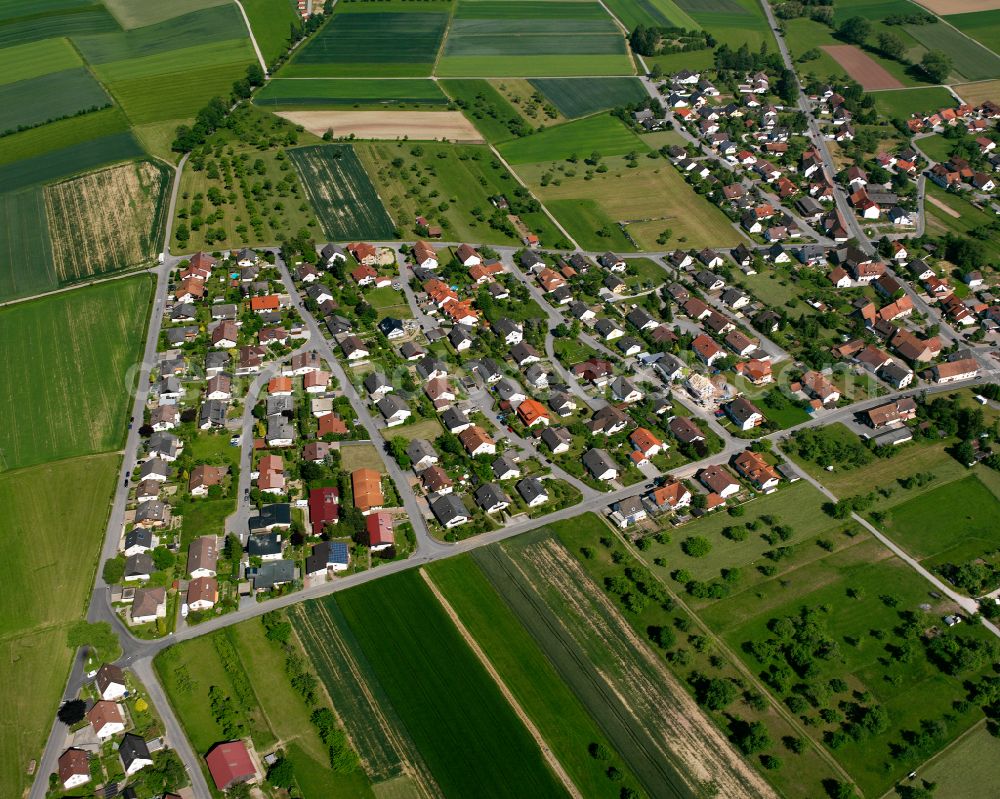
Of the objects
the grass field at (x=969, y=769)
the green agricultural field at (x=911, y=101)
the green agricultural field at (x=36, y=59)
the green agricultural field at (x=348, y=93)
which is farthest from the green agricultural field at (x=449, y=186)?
the green agricultural field at (x=911, y=101)

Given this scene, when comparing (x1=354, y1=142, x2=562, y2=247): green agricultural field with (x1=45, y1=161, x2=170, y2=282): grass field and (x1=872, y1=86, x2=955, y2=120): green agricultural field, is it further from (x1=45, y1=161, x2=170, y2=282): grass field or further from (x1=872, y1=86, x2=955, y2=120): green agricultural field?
(x1=872, y1=86, x2=955, y2=120): green agricultural field

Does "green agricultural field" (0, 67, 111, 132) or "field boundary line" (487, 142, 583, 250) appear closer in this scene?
"field boundary line" (487, 142, 583, 250)

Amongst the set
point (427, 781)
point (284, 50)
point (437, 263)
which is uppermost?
point (284, 50)

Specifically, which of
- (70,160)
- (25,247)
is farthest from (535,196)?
(70,160)

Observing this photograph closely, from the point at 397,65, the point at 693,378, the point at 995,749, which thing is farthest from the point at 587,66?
the point at 995,749

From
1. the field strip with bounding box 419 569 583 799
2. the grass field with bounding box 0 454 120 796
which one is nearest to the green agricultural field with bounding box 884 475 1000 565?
the field strip with bounding box 419 569 583 799

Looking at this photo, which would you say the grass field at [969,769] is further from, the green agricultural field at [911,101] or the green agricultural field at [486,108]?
the green agricultural field at [911,101]

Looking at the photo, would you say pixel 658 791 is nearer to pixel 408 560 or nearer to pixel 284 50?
pixel 408 560

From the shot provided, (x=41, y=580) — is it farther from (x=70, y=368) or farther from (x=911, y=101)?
(x=911, y=101)
